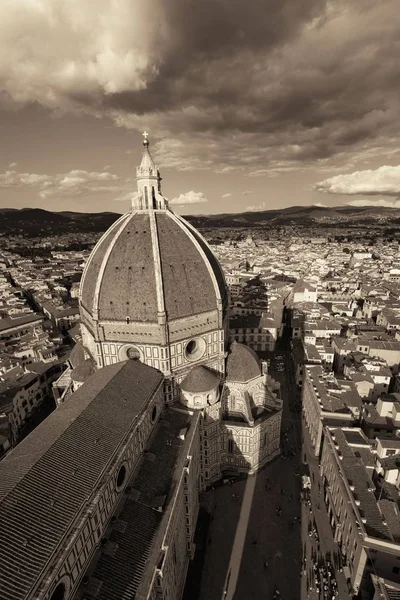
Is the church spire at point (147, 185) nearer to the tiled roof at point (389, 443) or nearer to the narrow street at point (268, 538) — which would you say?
the narrow street at point (268, 538)

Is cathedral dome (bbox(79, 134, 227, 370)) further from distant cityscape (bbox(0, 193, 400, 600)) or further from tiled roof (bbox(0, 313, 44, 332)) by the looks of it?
tiled roof (bbox(0, 313, 44, 332))

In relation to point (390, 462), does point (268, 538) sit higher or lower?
lower

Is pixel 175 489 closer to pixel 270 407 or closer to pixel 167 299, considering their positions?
pixel 167 299

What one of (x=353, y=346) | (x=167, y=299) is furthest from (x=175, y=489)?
(x=353, y=346)

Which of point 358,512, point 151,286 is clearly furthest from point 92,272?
point 358,512

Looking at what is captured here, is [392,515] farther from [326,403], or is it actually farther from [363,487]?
[326,403]

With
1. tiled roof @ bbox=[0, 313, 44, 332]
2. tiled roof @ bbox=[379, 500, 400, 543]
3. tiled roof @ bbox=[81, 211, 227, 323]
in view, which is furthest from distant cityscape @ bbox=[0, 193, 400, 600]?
tiled roof @ bbox=[81, 211, 227, 323]

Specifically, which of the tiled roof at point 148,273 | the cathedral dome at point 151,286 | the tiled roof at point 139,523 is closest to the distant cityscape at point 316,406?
the tiled roof at point 139,523
